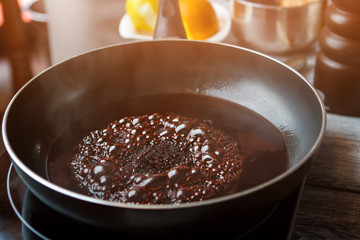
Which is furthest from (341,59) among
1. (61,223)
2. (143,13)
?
(61,223)

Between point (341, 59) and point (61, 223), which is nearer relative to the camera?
point (61, 223)

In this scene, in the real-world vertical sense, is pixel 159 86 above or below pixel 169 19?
below

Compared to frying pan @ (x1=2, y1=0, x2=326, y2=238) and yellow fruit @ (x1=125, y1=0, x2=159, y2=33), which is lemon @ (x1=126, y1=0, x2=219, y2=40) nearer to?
yellow fruit @ (x1=125, y1=0, x2=159, y2=33)

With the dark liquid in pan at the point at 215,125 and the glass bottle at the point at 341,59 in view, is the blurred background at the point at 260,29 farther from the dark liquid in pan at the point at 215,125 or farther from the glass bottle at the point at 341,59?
the dark liquid in pan at the point at 215,125

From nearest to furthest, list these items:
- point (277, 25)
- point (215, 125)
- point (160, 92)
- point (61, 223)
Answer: point (61, 223) < point (215, 125) < point (160, 92) < point (277, 25)

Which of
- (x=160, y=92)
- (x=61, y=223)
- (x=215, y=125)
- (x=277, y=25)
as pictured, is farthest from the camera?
(x=277, y=25)

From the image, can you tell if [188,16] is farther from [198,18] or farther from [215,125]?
[215,125]

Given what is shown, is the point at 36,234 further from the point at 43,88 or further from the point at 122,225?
the point at 43,88

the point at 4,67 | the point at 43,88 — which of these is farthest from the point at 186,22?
the point at 4,67
